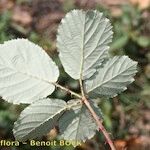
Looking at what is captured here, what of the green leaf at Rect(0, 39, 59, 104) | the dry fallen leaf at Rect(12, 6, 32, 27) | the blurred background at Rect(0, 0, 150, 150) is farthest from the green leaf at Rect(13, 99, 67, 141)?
the dry fallen leaf at Rect(12, 6, 32, 27)

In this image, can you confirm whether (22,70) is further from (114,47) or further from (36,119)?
(114,47)

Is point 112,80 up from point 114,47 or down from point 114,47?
up

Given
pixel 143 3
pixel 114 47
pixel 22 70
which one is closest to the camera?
pixel 22 70

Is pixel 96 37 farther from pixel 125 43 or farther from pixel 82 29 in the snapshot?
pixel 125 43

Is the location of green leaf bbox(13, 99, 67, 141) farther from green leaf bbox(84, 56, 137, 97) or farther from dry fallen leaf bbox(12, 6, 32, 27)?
dry fallen leaf bbox(12, 6, 32, 27)

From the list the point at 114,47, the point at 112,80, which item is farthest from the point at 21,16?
the point at 112,80

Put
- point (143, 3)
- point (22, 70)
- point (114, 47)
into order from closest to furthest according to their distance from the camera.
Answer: point (22, 70) < point (114, 47) < point (143, 3)
